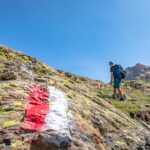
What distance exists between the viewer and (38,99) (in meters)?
14.6

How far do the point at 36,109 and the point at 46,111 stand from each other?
0.39 metres

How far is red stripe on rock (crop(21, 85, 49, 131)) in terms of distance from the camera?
Answer: 12273mm

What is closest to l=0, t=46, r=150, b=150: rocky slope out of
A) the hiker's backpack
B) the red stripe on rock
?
the red stripe on rock

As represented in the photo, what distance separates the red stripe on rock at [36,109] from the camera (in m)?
12.3

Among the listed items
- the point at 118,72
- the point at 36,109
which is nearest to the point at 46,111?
the point at 36,109

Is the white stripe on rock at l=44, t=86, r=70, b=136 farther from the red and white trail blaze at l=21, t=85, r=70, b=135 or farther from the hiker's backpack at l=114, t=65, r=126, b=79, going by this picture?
the hiker's backpack at l=114, t=65, r=126, b=79

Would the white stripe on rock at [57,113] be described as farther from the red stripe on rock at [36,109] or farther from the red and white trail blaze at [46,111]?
the red stripe on rock at [36,109]

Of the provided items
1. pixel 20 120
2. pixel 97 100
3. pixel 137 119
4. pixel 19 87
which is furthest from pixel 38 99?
pixel 137 119

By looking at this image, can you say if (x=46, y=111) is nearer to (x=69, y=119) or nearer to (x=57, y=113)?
(x=57, y=113)

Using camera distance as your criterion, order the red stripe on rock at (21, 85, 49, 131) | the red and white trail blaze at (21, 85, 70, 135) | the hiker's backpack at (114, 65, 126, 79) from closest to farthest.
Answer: the red stripe on rock at (21, 85, 49, 131)
the red and white trail blaze at (21, 85, 70, 135)
the hiker's backpack at (114, 65, 126, 79)

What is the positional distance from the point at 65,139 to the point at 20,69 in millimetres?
7377

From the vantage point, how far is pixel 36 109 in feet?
44.8

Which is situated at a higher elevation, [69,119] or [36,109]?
[36,109]

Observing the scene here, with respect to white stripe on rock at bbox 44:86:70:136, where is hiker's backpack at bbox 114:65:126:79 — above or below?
above
